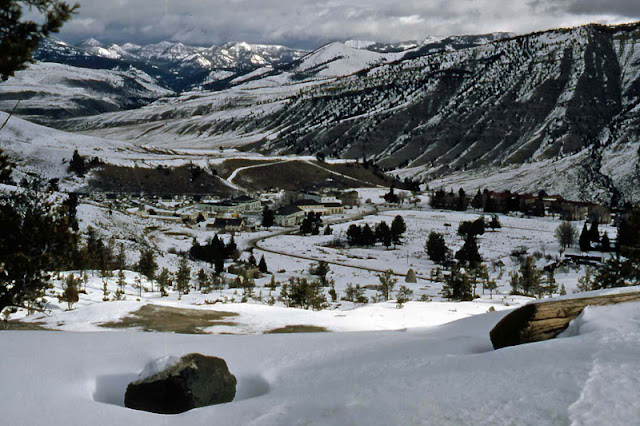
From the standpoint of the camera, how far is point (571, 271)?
7638cm

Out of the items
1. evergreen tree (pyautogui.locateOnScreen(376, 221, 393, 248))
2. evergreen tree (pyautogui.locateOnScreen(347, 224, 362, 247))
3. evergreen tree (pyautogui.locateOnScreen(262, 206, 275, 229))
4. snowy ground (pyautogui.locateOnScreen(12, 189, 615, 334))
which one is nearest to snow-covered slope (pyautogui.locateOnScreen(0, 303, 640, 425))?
A: snowy ground (pyautogui.locateOnScreen(12, 189, 615, 334))

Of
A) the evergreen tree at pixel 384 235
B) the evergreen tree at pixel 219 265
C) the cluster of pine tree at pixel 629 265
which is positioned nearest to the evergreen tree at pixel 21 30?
the cluster of pine tree at pixel 629 265

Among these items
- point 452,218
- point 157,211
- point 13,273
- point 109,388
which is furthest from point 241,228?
point 109,388

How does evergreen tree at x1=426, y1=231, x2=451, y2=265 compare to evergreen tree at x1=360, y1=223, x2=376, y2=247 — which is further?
evergreen tree at x1=360, y1=223, x2=376, y2=247

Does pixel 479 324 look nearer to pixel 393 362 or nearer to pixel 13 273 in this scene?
pixel 393 362

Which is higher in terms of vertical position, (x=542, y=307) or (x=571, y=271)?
(x=542, y=307)

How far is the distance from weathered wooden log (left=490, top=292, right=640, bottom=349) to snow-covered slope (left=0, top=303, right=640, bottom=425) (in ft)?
1.83

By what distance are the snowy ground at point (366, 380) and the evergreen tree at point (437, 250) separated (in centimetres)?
7330

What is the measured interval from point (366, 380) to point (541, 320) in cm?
434

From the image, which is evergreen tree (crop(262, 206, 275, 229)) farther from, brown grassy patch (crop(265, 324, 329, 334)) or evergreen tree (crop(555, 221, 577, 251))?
brown grassy patch (crop(265, 324, 329, 334))

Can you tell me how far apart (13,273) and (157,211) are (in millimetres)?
115322

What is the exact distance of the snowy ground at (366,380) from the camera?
6250mm

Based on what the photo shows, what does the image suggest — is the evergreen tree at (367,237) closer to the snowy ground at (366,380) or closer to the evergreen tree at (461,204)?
the evergreen tree at (461,204)

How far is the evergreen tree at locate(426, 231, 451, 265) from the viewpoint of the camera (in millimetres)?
83613
